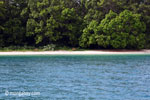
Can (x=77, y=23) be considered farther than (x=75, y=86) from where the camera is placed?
Yes

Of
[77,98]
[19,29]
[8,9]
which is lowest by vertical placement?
[77,98]

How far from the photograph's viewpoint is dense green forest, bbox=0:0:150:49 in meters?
47.0

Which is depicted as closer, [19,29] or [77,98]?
[77,98]

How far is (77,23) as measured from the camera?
163 ft

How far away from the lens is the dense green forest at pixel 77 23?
1849 inches

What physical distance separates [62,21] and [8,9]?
9.30 meters

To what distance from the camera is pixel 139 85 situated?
17.1 metres

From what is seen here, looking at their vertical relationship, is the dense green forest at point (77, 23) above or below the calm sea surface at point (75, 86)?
above

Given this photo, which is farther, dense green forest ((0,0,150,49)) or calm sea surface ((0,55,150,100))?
dense green forest ((0,0,150,49))

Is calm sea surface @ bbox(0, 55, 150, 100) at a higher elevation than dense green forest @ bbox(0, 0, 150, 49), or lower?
lower

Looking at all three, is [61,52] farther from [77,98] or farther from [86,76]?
[77,98]

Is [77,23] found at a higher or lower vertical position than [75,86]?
higher

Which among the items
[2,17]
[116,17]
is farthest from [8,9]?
[116,17]

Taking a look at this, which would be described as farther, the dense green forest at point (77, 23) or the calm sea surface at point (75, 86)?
the dense green forest at point (77, 23)
